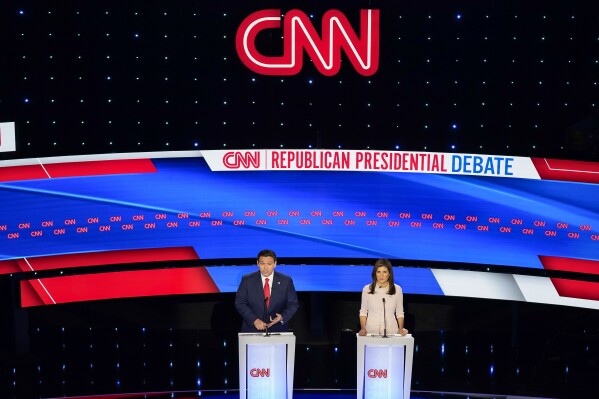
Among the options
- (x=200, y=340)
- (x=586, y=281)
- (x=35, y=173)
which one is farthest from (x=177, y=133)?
(x=586, y=281)

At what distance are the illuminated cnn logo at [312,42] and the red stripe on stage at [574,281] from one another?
2.41m

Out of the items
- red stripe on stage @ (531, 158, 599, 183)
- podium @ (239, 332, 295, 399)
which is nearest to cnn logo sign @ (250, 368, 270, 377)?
podium @ (239, 332, 295, 399)

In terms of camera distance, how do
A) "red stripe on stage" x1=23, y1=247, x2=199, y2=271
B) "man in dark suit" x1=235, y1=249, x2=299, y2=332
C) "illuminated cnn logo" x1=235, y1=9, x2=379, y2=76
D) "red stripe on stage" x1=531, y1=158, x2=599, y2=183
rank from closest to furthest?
"man in dark suit" x1=235, y1=249, x2=299, y2=332 < "illuminated cnn logo" x1=235, y1=9, x2=379, y2=76 < "red stripe on stage" x1=531, y1=158, x2=599, y2=183 < "red stripe on stage" x1=23, y1=247, x2=199, y2=271

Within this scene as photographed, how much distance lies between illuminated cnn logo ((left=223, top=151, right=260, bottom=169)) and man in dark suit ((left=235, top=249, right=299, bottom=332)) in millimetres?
1706

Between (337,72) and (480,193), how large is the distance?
172 centimetres

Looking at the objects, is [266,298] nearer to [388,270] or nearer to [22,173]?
[388,270]

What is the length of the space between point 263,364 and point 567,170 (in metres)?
3.57

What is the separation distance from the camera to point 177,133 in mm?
7199

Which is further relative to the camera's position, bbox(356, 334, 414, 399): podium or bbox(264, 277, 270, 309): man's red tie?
bbox(264, 277, 270, 309): man's red tie

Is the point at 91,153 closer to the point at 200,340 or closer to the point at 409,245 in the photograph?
the point at 200,340

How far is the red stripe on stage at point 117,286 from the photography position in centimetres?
731

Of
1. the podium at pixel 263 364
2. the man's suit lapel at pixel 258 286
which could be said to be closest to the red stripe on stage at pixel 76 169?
the man's suit lapel at pixel 258 286

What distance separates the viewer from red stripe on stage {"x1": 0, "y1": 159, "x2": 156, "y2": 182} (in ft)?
23.3

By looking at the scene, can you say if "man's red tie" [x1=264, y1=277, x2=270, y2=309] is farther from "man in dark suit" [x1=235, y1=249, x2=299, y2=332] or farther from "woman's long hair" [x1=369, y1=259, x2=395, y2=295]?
"woman's long hair" [x1=369, y1=259, x2=395, y2=295]
